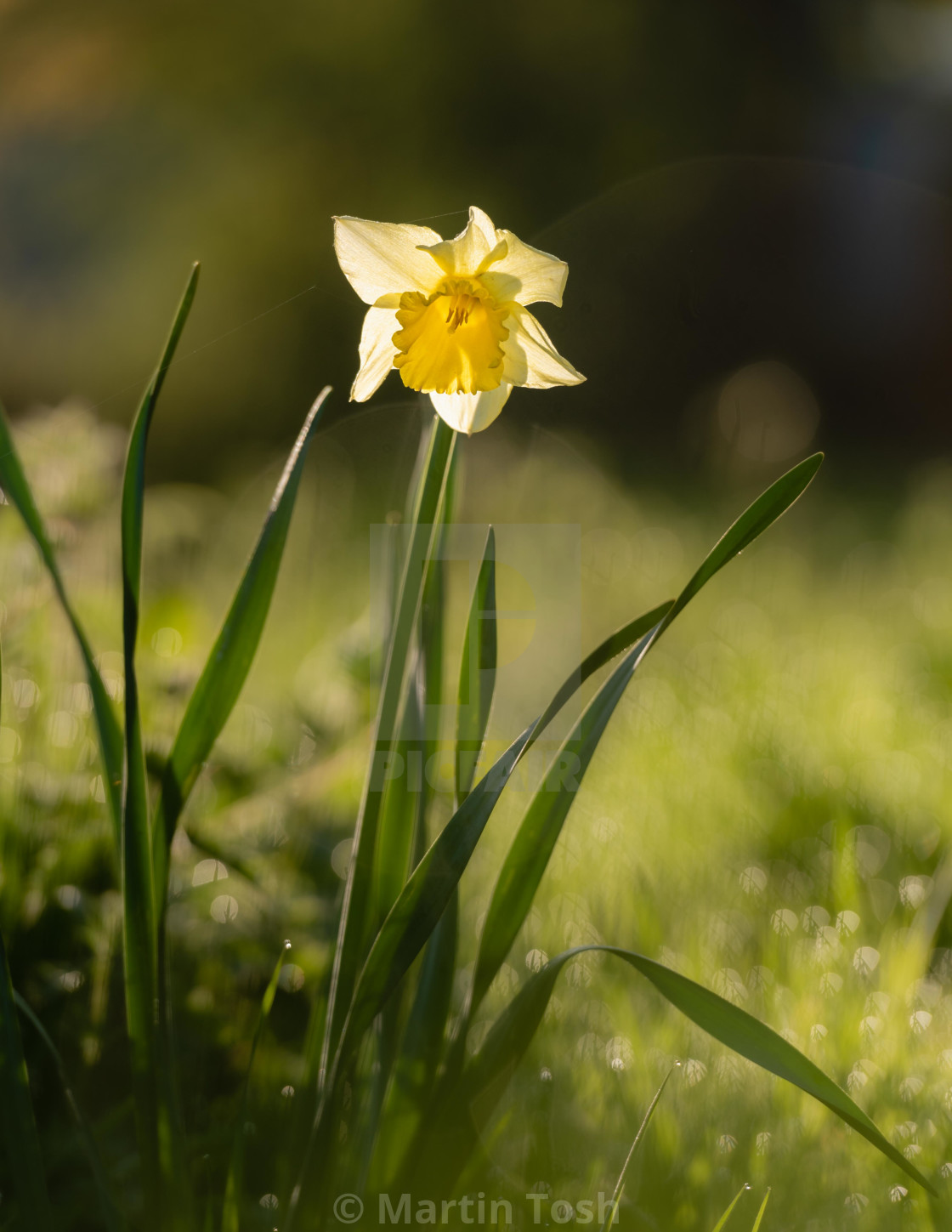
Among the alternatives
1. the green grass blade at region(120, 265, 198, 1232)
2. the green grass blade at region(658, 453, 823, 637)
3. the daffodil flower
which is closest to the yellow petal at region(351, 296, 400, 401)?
the daffodil flower

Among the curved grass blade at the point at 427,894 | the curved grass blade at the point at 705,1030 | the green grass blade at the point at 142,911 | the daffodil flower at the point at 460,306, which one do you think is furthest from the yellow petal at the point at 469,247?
the curved grass blade at the point at 705,1030

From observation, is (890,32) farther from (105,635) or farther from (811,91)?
(105,635)

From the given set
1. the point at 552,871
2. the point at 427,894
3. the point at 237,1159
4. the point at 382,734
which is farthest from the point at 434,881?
the point at 552,871

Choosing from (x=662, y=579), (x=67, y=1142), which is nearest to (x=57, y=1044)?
(x=67, y=1142)

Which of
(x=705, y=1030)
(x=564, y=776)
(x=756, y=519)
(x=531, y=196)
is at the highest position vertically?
Answer: (x=531, y=196)

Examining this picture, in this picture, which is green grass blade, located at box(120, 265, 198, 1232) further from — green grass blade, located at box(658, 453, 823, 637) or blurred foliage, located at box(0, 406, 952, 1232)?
green grass blade, located at box(658, 453, 823, 637)

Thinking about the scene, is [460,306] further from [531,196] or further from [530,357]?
[531,196]
